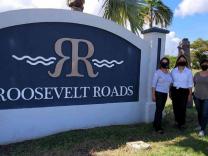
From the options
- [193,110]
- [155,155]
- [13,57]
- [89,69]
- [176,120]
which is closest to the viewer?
[155,155]

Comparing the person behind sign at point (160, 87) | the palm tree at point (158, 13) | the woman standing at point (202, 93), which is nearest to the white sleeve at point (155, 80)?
the person behind sign at point (160, 87)

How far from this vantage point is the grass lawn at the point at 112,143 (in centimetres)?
683

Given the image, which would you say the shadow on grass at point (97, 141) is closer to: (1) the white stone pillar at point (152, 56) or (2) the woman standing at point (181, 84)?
(1) the white stone pillar at point (152, 56)

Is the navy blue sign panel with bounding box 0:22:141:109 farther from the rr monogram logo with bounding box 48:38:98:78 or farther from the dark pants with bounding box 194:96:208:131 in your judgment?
the dark pants with bounding box 194:96:208:131

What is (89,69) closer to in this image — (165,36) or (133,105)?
(133,105)

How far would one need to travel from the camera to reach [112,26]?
8.59m

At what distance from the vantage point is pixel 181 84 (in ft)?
27.7

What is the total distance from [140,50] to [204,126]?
231 centimetres

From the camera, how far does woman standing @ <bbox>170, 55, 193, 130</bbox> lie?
8.45 metres

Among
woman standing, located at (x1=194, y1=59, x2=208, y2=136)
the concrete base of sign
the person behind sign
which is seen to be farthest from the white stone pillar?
woman standing, located at (x1=194, y1=59, x2=208, y2=136)

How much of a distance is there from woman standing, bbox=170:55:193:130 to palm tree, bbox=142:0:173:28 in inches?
508

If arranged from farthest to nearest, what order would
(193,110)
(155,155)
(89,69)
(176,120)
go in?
(193,110) → (176,120) → (89,69) → (155,155)

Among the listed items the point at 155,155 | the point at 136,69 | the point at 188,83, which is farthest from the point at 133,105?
the point at 155,155

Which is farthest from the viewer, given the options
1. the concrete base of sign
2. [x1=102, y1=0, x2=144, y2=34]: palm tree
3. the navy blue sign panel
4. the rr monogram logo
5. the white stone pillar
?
[x1=102, y1=0, x2=144, y2=34]: palm tree
